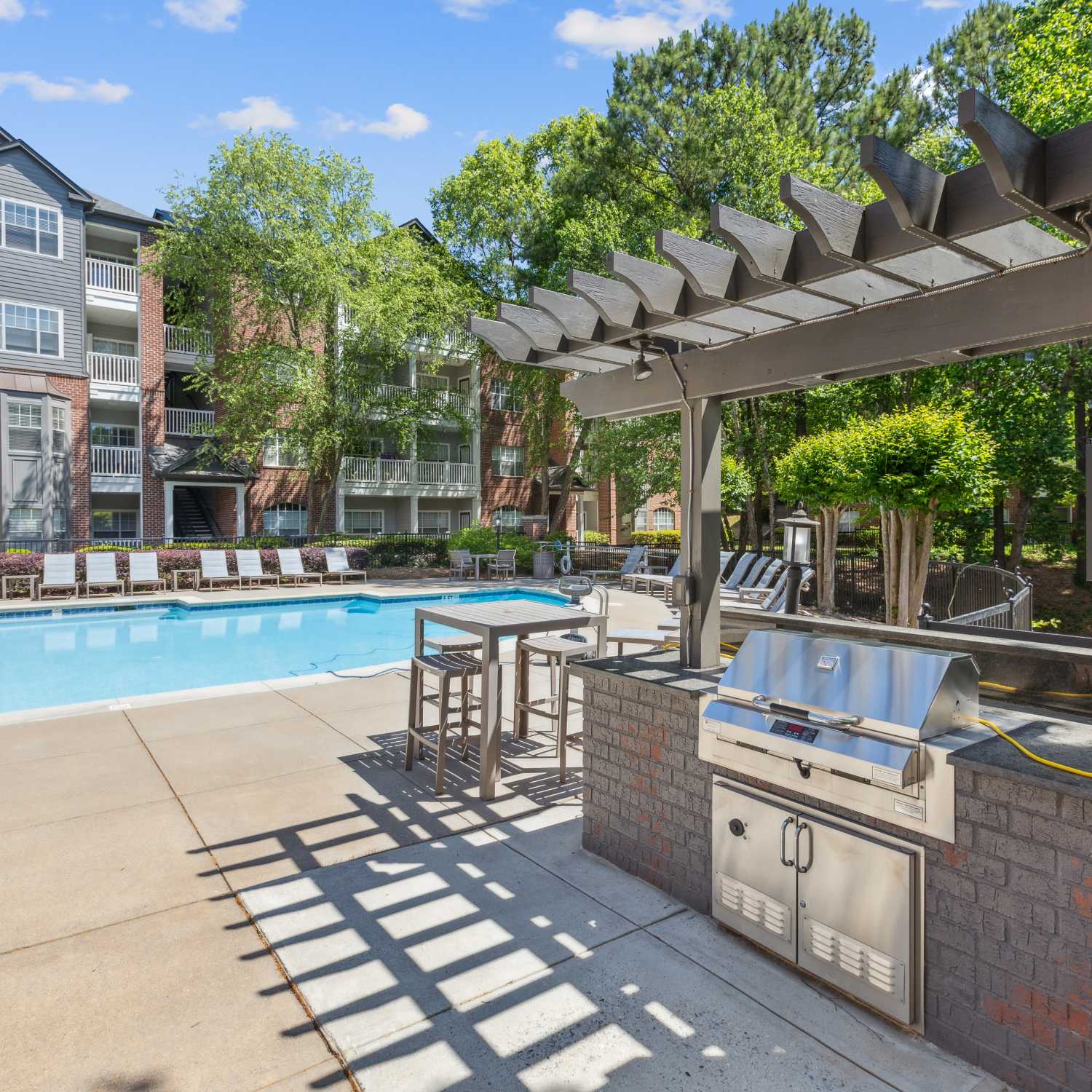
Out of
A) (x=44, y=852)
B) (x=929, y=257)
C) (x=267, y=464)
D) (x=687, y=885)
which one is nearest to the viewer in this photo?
(x=929, y=257)

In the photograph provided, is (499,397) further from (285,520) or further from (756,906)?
(756,906)

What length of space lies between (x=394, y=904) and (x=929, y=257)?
3103mm

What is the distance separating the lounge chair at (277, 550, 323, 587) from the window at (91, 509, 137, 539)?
724 centimetres

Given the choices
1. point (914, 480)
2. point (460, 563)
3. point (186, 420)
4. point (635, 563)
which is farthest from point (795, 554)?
point (186, 420)

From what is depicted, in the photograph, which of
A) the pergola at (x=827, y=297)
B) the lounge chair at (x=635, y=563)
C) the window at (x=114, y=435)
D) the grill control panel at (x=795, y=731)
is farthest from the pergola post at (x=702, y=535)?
the window at (x=114, y=435)

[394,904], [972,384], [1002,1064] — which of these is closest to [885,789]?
[1002,1064]

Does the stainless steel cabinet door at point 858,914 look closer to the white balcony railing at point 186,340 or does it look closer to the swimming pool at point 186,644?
the swimming pool at point 186,644

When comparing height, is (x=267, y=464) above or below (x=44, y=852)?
above

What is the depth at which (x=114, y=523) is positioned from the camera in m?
20.7

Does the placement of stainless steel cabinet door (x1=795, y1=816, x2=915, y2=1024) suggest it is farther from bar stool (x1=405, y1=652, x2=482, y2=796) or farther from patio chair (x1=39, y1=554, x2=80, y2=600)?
patio chair (x1=39, y1=554, x2=80, y2=600)

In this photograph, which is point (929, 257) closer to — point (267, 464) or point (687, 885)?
point (687, 885)

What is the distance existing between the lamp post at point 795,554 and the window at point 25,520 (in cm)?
1932

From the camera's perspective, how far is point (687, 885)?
2.78 meters

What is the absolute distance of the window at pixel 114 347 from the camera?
66.3 feet
